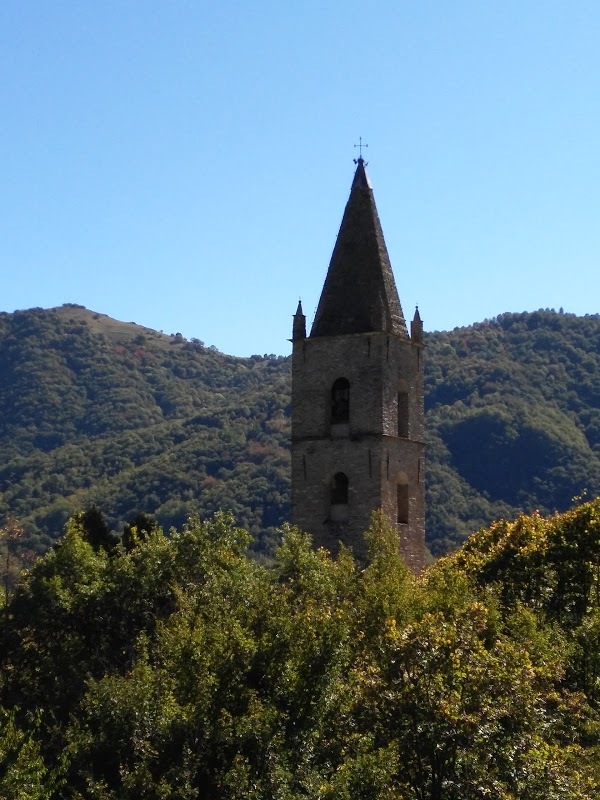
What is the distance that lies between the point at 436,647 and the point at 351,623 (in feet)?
20.0

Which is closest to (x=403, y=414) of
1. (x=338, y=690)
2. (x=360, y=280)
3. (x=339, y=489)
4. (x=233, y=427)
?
(x=339, y=489)

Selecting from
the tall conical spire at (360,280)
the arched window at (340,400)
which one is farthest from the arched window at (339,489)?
the tall conical spire at (360,280)

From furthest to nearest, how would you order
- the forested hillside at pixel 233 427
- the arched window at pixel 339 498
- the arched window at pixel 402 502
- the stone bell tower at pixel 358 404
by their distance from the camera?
the forested hillside at pixel 233 427
the arched window at pixel 402 502
the arched window at pixel 339 498
the stone bell tower at pixel 358 404

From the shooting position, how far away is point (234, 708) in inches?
915

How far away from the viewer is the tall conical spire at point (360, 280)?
1604 inches

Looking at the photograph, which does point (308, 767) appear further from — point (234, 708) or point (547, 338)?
point (547, 338)

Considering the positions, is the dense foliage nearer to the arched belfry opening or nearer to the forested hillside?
A: the arched belfry opening

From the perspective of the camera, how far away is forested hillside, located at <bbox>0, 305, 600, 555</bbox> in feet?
260

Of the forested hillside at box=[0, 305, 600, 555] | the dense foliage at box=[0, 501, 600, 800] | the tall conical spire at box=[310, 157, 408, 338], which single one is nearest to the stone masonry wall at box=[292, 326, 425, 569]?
the tall conical spire at box=[310, 157, 408, 338]

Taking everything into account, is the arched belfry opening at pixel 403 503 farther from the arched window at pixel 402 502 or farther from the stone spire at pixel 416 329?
the stone spire at pixel 416 329

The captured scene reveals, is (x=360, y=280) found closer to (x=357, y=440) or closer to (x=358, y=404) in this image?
(x=358, y=404)

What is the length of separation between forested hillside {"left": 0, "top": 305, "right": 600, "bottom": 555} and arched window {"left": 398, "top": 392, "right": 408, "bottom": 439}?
22.7 meters

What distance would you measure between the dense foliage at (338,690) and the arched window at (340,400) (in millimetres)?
7291

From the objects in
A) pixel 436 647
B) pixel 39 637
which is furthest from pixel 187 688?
pixel 39 637
